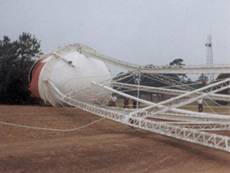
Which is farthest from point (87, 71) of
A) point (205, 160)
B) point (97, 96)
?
point (205, 160)

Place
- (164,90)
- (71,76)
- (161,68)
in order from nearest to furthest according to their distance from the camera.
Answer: (161,68) → (164,90) → (71,76)

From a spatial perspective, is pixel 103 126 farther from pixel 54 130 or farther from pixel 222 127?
pixel 222 127

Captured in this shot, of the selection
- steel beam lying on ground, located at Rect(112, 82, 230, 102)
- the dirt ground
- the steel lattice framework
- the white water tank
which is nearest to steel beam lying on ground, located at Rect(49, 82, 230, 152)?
the steel lattice framework

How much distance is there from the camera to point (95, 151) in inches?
607

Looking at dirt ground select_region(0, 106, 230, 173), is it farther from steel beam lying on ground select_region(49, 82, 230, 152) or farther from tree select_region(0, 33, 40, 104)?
tree select_region(0, 33, 40, 104)

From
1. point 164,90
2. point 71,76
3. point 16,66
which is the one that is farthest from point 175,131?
point 16,66

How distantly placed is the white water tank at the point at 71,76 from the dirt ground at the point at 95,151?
4290 mm

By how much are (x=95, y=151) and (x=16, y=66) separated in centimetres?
2519

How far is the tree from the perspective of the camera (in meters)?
35.4

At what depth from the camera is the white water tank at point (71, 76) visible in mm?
25547

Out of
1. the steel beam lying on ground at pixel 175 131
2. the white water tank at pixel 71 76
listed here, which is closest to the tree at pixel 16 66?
the white water tank at pixel 71 76

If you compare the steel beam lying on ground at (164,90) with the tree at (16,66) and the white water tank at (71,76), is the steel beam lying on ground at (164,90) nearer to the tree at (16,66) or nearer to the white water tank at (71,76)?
the white water tank at (71,76)

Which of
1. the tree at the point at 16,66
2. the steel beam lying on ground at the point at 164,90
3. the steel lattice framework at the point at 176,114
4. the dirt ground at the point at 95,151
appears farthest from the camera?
the tree at the point at 16,66

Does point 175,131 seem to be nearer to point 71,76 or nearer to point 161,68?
point 161,68
